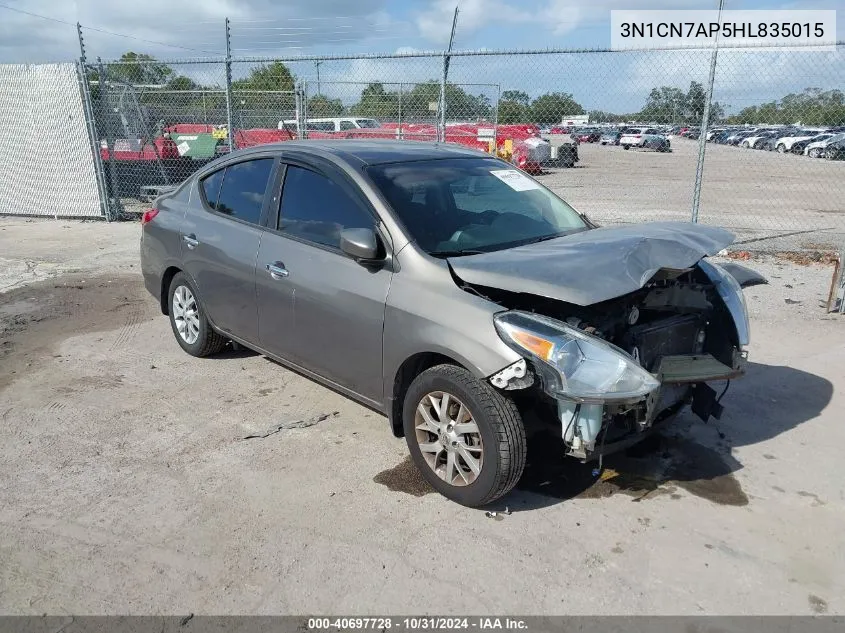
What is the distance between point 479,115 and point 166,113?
6701mm

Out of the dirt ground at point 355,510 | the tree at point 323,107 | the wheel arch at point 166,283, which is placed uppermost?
the tree at point 323,107

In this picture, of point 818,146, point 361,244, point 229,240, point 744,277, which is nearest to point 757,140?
point 818,146

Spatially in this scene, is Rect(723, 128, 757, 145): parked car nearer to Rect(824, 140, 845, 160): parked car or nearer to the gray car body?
Rect(824, 140, 845, 160): parked car

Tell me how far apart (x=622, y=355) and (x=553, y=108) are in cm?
983

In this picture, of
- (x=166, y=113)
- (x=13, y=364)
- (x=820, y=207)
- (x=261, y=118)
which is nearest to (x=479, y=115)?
(x=261, y=118)

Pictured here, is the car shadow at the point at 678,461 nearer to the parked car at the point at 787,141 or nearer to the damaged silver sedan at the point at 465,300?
the damaged silver sedan at the point at 465,300

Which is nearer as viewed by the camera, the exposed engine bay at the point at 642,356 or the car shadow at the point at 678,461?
the exposed engine bay at the point at 642,356

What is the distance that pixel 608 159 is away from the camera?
3152cm

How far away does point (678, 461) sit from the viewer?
12.7ft

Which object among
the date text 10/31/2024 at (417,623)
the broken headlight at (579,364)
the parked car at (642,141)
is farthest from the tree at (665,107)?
the parked car at (642,141)

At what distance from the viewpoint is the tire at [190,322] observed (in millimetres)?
5234

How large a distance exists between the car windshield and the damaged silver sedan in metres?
0.01

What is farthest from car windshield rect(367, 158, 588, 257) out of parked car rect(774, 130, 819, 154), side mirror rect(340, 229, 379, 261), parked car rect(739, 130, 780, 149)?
parked car rect(774, 130, 819, 154)

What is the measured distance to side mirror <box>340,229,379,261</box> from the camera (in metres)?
3.54
